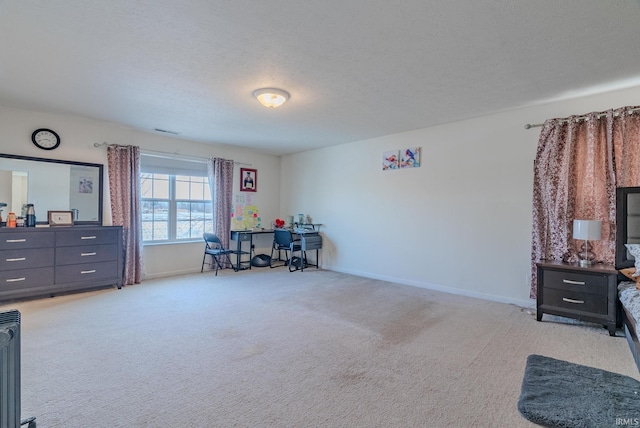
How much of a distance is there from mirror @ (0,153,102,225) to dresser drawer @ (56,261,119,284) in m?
0.67

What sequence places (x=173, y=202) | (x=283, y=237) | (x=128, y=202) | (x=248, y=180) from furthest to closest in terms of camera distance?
(x=248, y=180) → (x=283, y=237) → (x=173, y=202) → (x=128, y=202)

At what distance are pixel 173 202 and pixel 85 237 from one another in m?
1.58

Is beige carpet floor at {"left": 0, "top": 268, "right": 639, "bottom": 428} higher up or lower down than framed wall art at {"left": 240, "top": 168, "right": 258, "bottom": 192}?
lower down

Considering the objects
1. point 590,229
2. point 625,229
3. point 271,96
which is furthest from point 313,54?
point 625,229

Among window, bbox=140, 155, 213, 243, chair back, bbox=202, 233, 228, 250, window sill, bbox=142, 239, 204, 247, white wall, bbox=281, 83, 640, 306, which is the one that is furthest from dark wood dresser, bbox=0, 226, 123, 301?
white wall, bbox=281, 83, 640, 306

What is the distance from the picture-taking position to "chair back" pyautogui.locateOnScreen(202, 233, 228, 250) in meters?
5.40

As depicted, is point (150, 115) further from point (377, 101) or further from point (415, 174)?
point (415, 174)

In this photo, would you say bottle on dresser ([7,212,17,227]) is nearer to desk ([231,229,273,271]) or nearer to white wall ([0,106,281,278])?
white wall ([0,106,281,278])

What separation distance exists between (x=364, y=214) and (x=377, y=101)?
2.31 m

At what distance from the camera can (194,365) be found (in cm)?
230

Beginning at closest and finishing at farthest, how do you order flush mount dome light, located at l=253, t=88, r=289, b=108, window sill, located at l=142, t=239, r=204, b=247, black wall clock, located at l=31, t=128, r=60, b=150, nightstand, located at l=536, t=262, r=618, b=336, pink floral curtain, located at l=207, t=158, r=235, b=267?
nightstand, located at l=536, t=262, r=618, b=336, flush mount dome light, located at l=253, t=88, r=289, b=108, black wall clock, located at l=31, t=128, r=60, b=150, window sill, located at l=142, t=239, r=204, b=247, pink floral curtain, located at l=207, t=158, r=235, b=267

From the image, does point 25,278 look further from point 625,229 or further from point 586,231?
point 625,229

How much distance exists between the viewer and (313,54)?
2510 mm

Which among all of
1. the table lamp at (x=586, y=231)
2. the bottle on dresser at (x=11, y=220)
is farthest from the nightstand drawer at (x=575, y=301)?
the bottle on dresser at (x=11, y=220)
